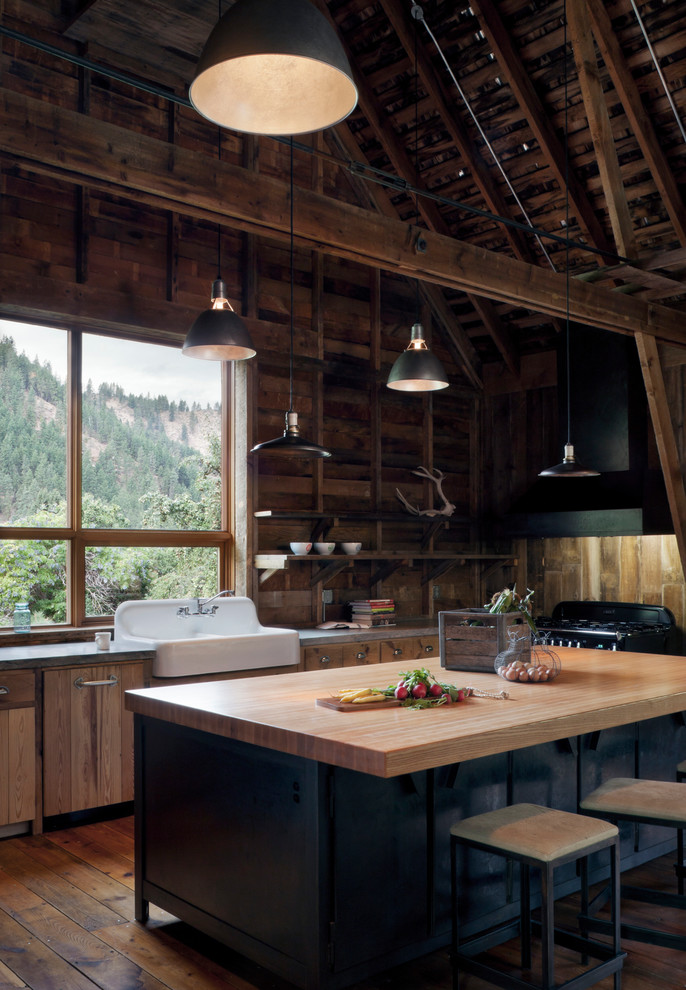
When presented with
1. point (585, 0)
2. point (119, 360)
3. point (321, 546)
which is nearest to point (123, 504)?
point (119, 360)

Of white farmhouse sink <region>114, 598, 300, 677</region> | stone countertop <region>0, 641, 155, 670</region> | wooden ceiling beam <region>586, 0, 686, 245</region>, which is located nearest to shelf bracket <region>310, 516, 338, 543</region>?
white farmhouse sink <region>114, 598, 300, 677</region>

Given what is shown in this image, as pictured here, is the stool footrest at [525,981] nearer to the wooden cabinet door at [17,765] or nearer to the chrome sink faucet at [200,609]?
the wooden cabinet door at [17,765]

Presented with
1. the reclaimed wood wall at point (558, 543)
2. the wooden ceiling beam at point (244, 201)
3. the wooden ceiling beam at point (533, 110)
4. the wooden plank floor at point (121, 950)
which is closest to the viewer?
the wooden plank floor at point (121, 950)

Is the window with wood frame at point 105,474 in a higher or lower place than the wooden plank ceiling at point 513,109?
lower

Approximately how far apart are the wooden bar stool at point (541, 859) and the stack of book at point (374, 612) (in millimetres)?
3142

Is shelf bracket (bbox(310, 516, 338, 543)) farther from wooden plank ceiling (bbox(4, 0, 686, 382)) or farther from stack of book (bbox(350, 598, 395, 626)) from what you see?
wooden plank ceiling (bbox(4, 0, 686, 382))

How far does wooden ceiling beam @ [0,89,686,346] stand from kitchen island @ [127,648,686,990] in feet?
6.58

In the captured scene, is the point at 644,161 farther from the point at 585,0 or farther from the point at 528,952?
the point at 528,952

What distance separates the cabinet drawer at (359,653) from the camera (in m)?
5.43

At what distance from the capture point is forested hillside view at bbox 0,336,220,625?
4.86m

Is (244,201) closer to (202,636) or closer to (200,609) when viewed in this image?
(200,609)

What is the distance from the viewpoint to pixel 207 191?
3.68 m

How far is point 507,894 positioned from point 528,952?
0.84 ft

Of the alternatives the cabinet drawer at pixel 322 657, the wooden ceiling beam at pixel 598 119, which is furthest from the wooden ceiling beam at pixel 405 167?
the cabinet drawer at pixel 322 657
